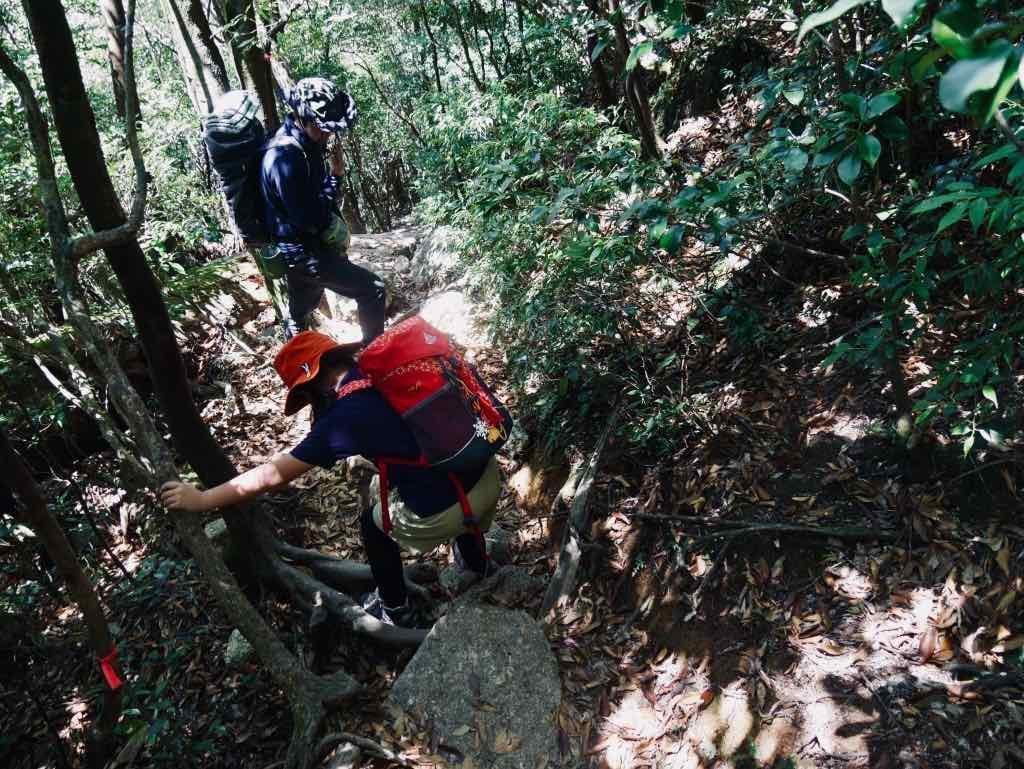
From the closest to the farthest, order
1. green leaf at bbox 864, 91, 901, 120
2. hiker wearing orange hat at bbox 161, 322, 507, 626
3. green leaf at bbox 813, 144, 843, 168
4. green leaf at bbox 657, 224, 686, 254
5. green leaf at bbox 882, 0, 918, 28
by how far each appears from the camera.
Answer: green leaf at bbox 882, 0, 918, 28
green leaf at bbox 864, 91, 901, 120
green leaf at bbox 813, 144, 843, 168
green leaf at bbox 657, 224, 686, 254
hiker wearing orange hat at bbox 161, 322, 507, 626

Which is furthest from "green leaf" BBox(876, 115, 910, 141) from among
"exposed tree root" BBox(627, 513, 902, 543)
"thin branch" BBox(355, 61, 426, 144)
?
"thin branch" BBox(355, 61, 426, 144)

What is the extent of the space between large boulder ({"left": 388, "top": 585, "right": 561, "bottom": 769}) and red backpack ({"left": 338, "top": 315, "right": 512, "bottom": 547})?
74cm

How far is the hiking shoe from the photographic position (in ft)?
12.7

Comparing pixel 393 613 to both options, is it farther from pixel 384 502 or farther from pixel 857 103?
pixel 857 103

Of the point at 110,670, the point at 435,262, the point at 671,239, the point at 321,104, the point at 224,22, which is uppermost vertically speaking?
the point at 224,22

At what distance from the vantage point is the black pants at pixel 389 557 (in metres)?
3.64

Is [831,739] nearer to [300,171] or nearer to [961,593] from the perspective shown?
[961,593]

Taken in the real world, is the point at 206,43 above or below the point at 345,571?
above

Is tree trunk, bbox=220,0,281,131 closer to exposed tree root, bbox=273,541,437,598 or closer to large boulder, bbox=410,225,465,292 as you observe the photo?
large boulder, bbox=410,225,465,292

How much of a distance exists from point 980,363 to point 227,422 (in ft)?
18.5

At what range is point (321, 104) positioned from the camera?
13.9 feet

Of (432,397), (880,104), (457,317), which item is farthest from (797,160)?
(457,317)

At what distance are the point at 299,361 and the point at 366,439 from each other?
1.79ft

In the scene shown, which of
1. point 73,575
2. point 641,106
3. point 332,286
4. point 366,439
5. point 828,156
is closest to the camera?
point 828,156
